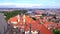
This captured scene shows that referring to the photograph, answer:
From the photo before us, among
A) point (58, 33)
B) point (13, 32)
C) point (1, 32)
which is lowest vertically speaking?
point (58, 33)

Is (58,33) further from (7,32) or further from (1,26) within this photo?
(1,26)

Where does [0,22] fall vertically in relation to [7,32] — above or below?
above

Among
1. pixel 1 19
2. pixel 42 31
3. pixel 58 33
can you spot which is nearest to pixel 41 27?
pixel 42 31

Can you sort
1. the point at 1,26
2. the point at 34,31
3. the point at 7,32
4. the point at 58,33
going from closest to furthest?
the point at 1,26 < the point at 7,32 < the point at 34,31 < the point at 58,33

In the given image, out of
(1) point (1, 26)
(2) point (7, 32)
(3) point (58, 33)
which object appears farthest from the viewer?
(3) point (58, 33)

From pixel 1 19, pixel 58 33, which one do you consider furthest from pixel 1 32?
pixel 58 33

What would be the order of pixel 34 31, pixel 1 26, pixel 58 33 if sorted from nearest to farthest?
pixel 1 26 < pixel 34 31 < pixel 58 33

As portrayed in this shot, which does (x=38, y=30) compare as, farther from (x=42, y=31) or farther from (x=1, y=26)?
(x=1, y=26)

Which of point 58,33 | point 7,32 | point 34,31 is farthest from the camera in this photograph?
point 58,33

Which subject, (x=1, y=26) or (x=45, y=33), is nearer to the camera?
(x=1, y=26)
